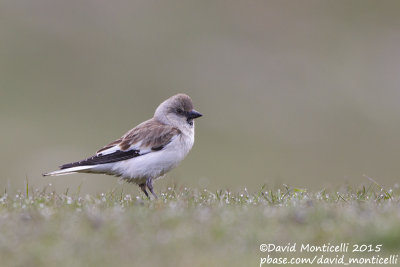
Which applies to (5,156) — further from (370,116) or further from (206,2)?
(206,2)

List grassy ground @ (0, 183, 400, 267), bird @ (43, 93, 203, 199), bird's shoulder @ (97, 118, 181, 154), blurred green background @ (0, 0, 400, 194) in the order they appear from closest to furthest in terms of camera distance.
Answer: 1. grassy ground @ (0, 183, 400, 267)
2. bird @ (43, 93, 203, 199)
3. bird's shoulder @ (97, 118, 181, 154)
4. blurred green background @ (0, 0, 400, 194)

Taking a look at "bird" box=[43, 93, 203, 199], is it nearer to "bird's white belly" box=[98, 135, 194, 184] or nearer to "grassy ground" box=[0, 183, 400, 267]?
"bird's white belly" box=[98, 135, 194, 184]

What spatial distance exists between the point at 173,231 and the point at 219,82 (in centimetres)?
4176

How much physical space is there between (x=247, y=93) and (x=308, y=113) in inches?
199

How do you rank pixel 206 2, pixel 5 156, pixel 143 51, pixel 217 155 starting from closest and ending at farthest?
pixel 5 156
pixel 217 155
pixel 143 51
pixel 206 2

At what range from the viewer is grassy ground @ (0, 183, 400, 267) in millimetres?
5828

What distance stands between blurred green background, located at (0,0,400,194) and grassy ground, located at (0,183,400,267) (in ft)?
55.0

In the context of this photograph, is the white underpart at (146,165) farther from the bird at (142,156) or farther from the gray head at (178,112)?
the gray head at (178,112)

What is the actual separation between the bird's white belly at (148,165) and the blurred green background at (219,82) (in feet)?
43.7

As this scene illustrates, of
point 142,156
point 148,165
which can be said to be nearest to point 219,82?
point 142,156

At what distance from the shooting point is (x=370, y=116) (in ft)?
140

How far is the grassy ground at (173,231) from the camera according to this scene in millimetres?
5828

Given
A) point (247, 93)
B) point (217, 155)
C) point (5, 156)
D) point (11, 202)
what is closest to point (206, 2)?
point (247, 93)

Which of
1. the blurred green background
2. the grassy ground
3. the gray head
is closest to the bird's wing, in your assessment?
the gray head
